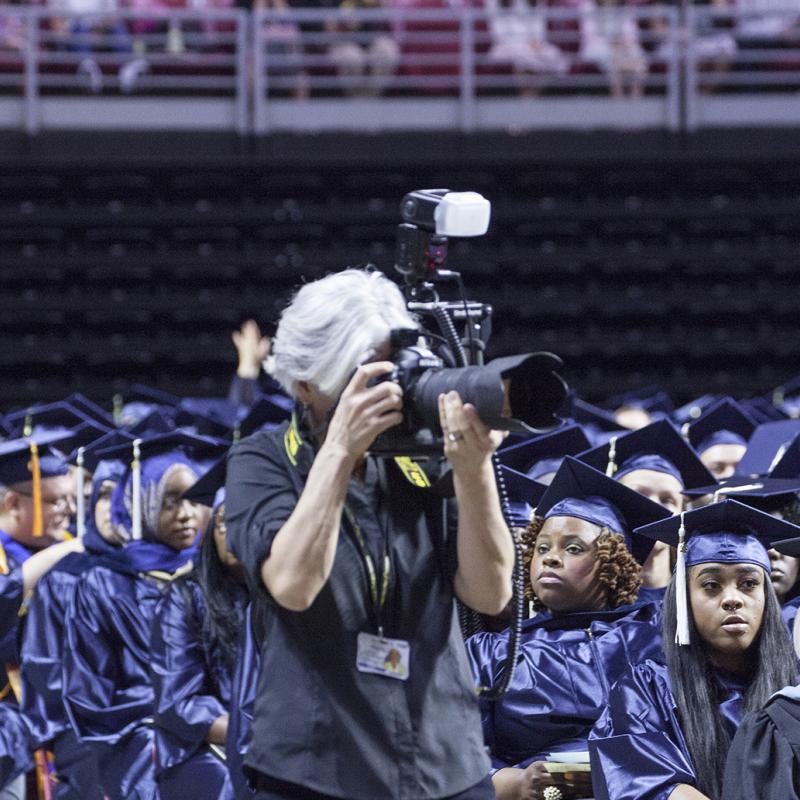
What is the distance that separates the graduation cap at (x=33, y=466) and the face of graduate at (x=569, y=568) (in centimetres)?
220

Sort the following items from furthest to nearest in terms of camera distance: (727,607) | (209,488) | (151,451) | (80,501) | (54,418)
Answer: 1. (54,418)
2. (80,501)
3. (151,451)
4. (209,488)
5. (727,607)

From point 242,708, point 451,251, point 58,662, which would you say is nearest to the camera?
point 242,708

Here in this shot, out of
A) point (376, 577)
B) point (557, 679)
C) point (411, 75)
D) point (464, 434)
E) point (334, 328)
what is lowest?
point (557, 679)

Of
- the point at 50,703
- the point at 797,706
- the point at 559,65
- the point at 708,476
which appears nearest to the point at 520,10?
the point at 559,65

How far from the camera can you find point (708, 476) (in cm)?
556

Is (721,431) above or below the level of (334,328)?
below

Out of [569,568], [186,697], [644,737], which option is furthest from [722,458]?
[644,737]

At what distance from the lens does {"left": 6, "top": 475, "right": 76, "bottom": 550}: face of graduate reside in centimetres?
575

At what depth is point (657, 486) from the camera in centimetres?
527

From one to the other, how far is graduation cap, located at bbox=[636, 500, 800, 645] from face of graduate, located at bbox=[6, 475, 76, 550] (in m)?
2.60

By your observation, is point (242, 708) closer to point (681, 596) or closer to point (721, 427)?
point (681, 596)

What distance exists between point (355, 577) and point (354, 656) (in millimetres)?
124

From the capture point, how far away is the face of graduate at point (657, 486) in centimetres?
525

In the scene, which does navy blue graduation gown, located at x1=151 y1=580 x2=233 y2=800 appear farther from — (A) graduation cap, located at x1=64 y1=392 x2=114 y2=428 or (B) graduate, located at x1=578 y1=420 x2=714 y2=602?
(A) graduation cap, located at x1=64 y1=392 x2=114 y2=428
